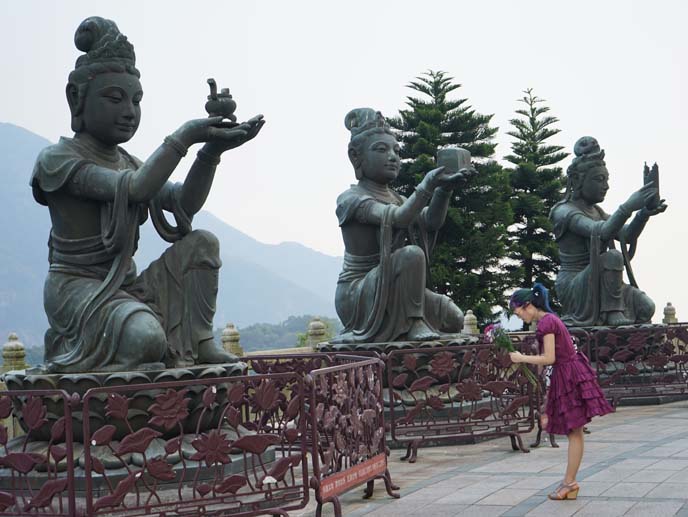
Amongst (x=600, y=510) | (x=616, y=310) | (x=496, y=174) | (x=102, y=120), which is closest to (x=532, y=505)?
(x=600, y=510)

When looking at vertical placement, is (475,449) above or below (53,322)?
below

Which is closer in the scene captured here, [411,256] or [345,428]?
[345,428]

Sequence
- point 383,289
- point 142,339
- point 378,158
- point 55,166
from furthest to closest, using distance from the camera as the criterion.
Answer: point 378,158
point 383,289
point 55,166
point 142,339

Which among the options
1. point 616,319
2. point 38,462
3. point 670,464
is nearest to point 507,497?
point 670,464

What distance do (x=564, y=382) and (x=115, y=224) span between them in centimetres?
310

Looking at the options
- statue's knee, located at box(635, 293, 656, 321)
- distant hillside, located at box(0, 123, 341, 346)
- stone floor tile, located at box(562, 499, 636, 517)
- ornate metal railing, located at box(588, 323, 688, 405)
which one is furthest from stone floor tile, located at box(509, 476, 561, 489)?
distant hillside, located at box(0, 123, 341, 346)

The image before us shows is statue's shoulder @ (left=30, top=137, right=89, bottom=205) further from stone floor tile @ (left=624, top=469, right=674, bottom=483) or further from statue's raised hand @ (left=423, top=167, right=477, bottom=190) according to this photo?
stone floor tile @ (left=624, top=469, right=674, bottom=483)

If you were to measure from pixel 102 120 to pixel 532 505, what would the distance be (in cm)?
382

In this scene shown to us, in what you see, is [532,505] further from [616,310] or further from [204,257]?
[616,310]

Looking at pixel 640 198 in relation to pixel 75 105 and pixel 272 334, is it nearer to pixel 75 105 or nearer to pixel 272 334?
pixel 75 105

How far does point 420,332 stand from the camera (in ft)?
32.8

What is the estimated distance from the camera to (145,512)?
544 centimetres

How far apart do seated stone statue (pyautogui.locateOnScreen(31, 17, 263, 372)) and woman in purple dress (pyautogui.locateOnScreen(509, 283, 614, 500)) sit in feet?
6.95

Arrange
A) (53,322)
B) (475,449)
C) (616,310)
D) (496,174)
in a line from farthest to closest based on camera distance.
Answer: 1. (496,174)
2. (616,310)
3. (475,449)
4. (53,322)
